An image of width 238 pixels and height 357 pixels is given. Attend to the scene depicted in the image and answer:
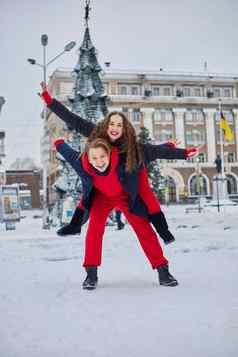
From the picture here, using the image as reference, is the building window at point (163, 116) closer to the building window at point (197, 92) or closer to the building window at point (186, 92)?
the building window at point (186, 92)

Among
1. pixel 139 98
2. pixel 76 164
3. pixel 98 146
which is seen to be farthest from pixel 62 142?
pixel 139 98

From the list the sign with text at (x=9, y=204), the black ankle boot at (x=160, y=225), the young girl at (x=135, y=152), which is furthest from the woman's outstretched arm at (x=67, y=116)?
the sign with text at (x=9, y=204)

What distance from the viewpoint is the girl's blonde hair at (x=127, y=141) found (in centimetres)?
337

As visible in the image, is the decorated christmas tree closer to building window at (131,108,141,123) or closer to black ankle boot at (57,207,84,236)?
black ankle boot at (57,207,84,236)

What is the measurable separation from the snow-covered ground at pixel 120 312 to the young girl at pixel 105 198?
195 mm

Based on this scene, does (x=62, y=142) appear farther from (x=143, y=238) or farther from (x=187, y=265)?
(x=187, y=265)

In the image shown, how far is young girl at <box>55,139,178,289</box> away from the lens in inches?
132

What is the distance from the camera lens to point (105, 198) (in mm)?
3645

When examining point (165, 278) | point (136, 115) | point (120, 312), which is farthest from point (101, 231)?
point (136, 115)

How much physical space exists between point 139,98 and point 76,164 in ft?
154

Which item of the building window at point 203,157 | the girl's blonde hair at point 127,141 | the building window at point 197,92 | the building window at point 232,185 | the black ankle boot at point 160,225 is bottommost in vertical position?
the building window at point 232,185

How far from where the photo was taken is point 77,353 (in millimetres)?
1763

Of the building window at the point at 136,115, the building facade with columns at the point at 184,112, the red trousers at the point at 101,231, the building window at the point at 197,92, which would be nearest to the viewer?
the red trousers at the point at 101,231

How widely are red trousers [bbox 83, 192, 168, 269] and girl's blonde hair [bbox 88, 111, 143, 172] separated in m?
0.37
